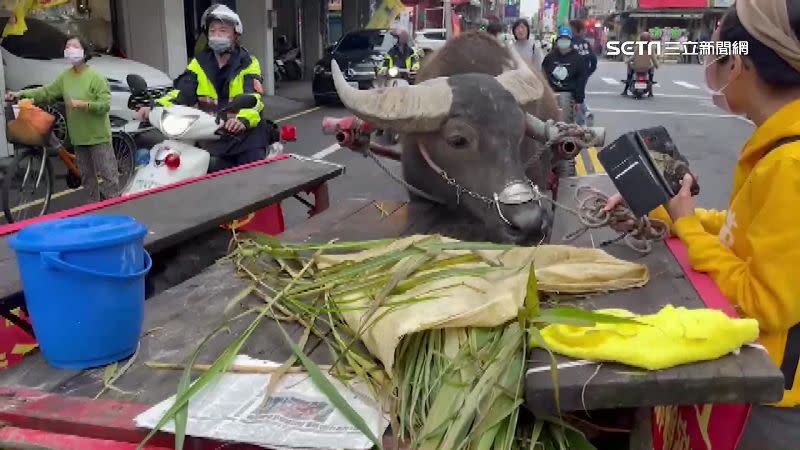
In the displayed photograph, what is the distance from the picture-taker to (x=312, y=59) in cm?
2523

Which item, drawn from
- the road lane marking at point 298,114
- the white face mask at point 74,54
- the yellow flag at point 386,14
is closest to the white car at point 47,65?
the white face mask at point 74,54

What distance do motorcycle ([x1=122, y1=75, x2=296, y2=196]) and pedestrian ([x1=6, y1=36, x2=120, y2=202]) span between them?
266 cm

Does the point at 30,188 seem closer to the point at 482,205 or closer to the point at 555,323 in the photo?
the point at 482,205

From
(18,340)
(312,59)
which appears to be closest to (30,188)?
(18,340)

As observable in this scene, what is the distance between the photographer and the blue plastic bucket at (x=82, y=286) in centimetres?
193

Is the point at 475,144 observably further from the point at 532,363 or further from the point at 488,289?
the point at 532,363

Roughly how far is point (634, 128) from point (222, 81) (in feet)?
35.1

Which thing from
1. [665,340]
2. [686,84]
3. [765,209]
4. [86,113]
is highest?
[765,209]

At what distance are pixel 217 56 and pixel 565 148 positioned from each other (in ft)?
8.74

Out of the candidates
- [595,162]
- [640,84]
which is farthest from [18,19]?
[640,84]

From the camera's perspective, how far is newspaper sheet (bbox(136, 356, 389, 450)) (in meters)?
1.63

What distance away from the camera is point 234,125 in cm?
500

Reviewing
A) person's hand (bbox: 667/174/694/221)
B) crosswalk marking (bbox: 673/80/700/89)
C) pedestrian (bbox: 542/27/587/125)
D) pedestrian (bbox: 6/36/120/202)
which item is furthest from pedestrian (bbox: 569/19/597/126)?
crosswalk marking (bbox: 673/80/700/89)

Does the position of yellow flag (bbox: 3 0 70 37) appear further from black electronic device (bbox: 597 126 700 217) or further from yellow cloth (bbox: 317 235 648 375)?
black electronic device (bbox: 597 126 700 217)
